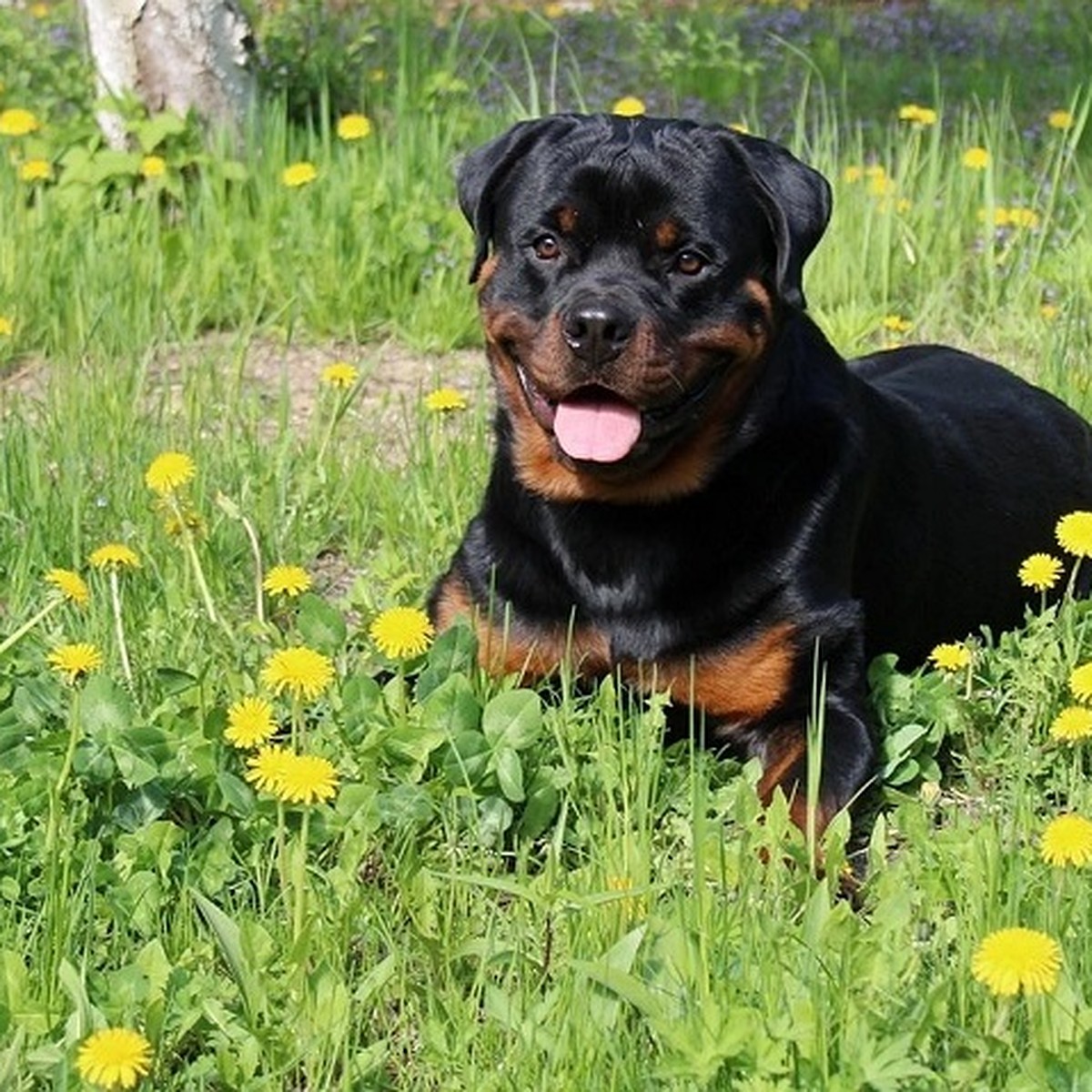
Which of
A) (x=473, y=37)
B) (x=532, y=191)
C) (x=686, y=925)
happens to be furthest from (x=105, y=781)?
(x=473, y=37)

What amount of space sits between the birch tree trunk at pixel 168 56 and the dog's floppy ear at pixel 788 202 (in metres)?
3.10

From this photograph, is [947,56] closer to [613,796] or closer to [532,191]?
[532,191]

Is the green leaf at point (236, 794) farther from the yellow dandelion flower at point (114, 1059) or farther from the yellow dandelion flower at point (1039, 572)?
the yellow dandelion flower at point (1039, 572)

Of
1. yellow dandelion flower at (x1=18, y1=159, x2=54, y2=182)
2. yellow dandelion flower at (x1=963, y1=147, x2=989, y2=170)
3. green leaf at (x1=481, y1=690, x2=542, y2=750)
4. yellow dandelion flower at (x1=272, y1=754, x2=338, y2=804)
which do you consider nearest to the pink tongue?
green leaf at (x1=481, y1=690, x2=542, y2=750)

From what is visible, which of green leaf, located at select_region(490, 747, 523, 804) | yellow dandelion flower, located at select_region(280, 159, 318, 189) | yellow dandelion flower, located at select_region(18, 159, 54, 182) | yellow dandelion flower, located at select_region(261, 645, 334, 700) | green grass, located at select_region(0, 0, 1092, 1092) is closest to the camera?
green grass, located at select_region(0, 0, 1092, 1092)

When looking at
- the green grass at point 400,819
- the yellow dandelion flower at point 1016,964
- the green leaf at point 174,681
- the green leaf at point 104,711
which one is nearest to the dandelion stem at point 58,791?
the green grass at point 400,819

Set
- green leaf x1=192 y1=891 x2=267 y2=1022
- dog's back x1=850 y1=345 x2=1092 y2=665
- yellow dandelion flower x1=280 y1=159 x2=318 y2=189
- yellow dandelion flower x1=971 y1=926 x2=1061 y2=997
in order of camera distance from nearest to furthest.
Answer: yellow dandelion flower x1=971 y1=926 x2=1061 y2=997, green leaf x1=192 y1=891 x2=267 y2=1022, dog's back x1=850 y1=345 x2=1092 y2=665, yellow dandelion flower x1=280 y1=159 x2=318 y2=189

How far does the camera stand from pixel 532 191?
378cm

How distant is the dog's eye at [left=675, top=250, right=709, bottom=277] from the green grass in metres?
0.72

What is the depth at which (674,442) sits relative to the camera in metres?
3.69

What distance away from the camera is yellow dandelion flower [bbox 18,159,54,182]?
6082 millimetres

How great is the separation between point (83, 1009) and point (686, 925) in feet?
2.47

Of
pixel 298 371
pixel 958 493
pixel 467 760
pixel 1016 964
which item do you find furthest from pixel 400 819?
pixel 298 371

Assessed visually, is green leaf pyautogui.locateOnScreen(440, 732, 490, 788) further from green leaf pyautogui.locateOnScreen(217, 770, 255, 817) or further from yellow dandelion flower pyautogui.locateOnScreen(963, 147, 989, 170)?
yellow dandelion flower pyautogui.locateOnScreen(963, 147, 989, 170)
